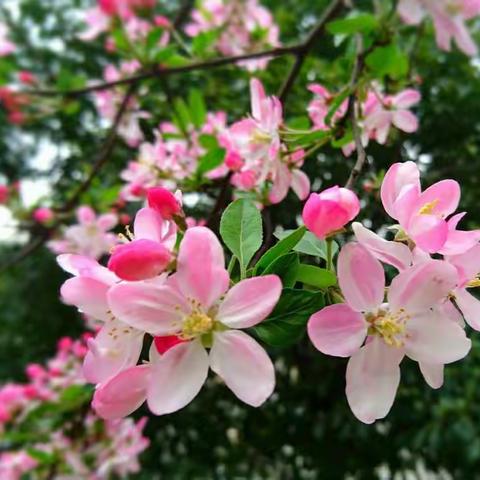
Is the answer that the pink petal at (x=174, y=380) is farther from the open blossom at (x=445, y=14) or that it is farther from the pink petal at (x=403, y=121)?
the open blossom at (x=445, y=14)

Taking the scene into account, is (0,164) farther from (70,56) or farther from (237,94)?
(237,94)

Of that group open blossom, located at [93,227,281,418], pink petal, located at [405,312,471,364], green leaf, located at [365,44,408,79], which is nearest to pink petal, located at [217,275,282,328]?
open blossom, located at [93,227,281,418]

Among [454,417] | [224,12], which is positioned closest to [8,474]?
[454,417]

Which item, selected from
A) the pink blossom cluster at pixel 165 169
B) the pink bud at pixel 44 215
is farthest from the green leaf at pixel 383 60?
the pink bud at pixel 44 215

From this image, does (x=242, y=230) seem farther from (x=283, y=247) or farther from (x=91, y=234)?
(x=91, y=234)

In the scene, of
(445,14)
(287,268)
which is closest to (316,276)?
(287,268)
